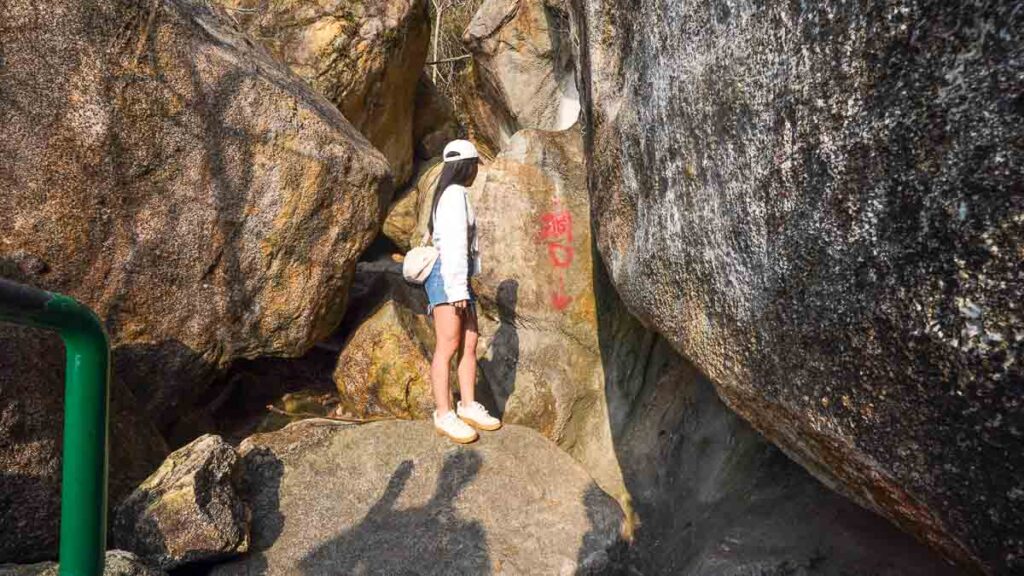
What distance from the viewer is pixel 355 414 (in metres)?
5.25

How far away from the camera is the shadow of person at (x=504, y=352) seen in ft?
15.2

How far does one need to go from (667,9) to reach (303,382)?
180 inches

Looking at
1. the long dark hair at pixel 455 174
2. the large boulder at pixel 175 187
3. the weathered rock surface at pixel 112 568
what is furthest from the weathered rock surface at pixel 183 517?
the long dark hair at pixel 455 174

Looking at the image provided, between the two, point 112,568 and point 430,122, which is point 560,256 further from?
point 430,122

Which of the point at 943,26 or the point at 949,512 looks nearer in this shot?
the point at 943,26

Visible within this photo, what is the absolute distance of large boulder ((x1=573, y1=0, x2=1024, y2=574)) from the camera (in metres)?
1.31

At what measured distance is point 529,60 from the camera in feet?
26.3

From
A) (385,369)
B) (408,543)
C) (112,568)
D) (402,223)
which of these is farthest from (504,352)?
(402,223)

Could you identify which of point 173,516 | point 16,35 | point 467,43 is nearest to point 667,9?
point 173,516

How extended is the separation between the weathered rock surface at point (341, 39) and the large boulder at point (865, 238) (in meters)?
5.44

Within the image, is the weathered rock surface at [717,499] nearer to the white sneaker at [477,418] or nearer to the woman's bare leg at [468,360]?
the white sneaker at [477,418]

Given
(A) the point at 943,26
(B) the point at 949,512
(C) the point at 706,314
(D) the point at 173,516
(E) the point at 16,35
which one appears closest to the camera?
(A) the point at 943,26

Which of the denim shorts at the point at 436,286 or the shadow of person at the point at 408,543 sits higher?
the denim shorts at the point at 436,286

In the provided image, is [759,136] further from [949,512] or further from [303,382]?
[303,382]
